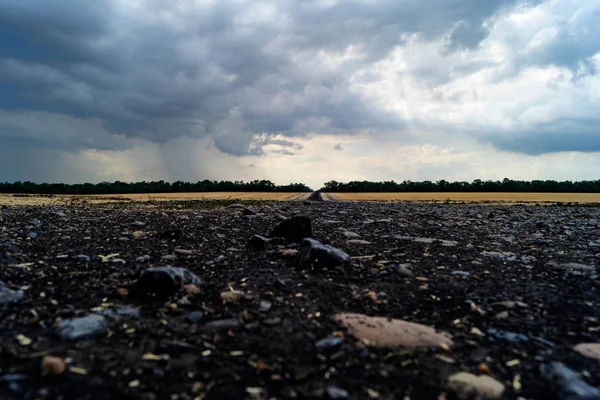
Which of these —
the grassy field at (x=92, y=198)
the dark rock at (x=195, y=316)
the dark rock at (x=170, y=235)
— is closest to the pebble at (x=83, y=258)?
the dark rock at (x=170, y=235)

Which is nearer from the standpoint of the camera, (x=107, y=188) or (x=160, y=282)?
(x=160, y=282)

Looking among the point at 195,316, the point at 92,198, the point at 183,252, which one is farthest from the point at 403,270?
the point at 92,198

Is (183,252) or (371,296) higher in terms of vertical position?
(183,252)

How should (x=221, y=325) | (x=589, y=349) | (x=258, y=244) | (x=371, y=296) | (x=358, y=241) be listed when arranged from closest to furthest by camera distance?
(x=589, y=349) < (x=221, y=325) < (x=371, y=296) < (x=258, y=244) < (x=358, y=241)

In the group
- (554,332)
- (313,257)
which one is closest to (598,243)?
(554,332)

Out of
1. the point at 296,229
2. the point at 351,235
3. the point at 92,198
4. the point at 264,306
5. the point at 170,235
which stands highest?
the point at 92,198

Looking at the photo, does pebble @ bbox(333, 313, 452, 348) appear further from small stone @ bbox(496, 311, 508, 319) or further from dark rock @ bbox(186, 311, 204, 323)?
dark rock @ bbox(186, 311, 204, 323)

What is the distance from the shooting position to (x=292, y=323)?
310cm

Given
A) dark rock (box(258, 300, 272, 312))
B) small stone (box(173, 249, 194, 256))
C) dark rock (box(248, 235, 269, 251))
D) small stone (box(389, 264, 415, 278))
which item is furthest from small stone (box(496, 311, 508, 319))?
small stone (box(173, 249, 194, 256))

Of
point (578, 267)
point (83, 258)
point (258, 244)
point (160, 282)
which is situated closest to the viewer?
point (160, 282)

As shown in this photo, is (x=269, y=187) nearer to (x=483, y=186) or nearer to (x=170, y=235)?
(x=483, y=186)

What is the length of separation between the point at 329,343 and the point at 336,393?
0.59 meters

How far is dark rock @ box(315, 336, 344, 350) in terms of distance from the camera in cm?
269

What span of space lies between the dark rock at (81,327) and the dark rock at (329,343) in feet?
5.43
